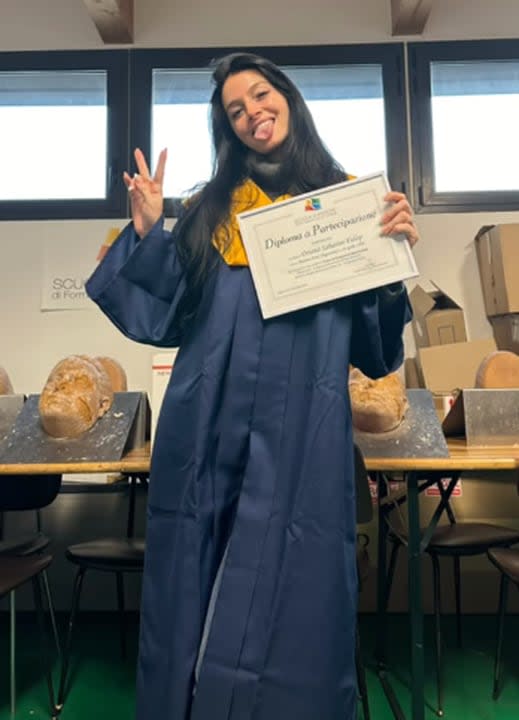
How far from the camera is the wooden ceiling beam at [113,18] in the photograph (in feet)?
9.02

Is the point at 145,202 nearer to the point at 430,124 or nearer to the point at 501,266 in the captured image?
the point at 501,266

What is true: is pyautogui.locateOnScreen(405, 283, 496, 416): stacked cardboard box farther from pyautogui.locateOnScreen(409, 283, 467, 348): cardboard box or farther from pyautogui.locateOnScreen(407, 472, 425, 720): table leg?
pyautogui.locateOnScreen(407, 472, 425, 720): table leg

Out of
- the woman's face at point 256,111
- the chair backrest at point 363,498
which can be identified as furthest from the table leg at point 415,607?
the woman's face at point 256,111

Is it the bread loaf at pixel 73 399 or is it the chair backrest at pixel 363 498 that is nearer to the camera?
the chair backrest at pixel 363 498

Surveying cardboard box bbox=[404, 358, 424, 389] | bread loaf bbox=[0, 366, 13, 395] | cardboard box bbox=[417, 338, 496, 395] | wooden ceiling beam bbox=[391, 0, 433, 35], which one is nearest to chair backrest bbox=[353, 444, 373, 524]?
cardboard box bbox=[417, 338, 496, 395]

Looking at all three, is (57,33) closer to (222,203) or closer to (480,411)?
(222,203)

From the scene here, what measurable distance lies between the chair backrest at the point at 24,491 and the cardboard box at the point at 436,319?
1559mm

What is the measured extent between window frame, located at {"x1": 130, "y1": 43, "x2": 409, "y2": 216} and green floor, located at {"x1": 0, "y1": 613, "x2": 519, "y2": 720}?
2.14 metres

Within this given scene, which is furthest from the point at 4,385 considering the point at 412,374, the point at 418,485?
the point at 412,374

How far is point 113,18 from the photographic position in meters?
2.84

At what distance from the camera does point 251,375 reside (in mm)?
961

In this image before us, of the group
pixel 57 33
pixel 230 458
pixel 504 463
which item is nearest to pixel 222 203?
pixel 230 458

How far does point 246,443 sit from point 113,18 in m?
2.66

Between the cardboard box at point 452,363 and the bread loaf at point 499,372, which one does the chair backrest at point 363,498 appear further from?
the cardboard box at point 452,363
